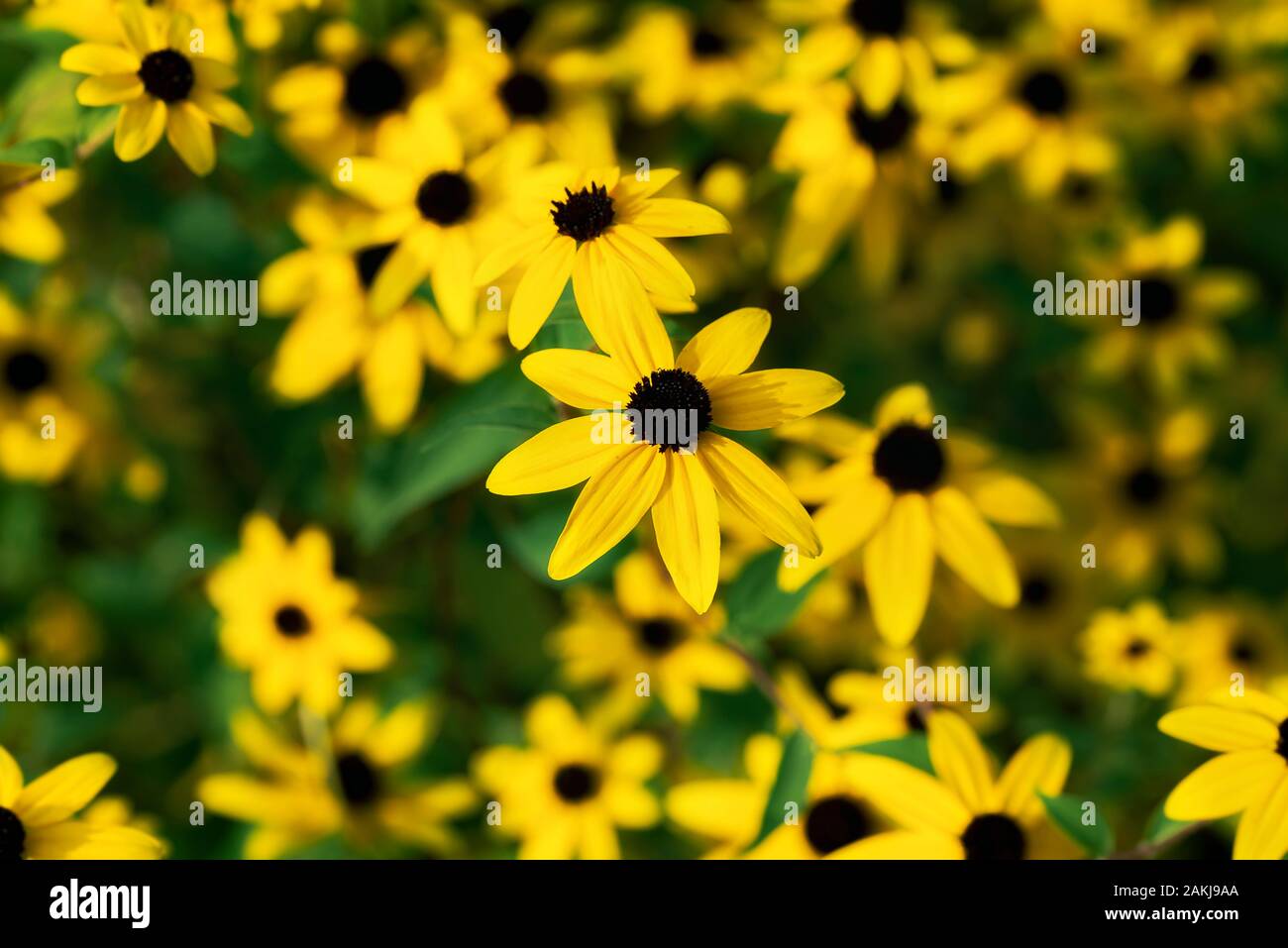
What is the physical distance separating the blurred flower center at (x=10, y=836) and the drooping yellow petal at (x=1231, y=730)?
1119 millimetres

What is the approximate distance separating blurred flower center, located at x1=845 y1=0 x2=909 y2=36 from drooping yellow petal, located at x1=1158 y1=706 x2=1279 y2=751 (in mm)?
952

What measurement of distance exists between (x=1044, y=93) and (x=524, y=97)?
0.84 m

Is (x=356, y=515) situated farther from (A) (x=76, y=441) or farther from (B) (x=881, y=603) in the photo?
(B) (x=881, y=603)

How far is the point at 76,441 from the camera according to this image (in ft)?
5.72

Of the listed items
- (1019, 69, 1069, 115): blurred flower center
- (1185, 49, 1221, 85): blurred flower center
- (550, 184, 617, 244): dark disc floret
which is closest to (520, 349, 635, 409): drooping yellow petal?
(550, 184, 617, 244): dark disc floret

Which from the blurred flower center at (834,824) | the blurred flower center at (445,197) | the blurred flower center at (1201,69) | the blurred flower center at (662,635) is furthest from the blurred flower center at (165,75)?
the blurred flower center at (1201,69)

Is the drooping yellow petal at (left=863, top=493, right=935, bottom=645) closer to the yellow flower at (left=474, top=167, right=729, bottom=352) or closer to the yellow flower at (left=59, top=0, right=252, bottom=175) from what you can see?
the yellow flower at (left=474, top=167, right=729, bottom=352)

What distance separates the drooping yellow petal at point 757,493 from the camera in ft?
3.14

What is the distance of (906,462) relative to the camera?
1239mm

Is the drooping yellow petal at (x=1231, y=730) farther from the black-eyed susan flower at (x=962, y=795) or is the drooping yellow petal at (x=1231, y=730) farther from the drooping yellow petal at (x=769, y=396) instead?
the drooping yellow petal at (x=769, y=396)

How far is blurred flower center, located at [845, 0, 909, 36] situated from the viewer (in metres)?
1.49

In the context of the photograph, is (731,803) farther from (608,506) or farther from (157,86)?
(157,86)
